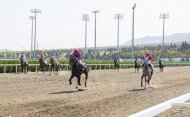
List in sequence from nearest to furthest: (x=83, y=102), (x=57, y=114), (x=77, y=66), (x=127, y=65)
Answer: (x=57, y=114) < (x=83, y=102) < (x=77, y=66) < (x=127, y=65)

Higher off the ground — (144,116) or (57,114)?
(144,116)

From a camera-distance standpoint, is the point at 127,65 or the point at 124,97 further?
the point at 127,65

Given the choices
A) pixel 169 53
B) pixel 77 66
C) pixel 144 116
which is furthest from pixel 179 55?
pixel 144 116

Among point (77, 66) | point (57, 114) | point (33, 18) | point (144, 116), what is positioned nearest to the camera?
point (144, 116)

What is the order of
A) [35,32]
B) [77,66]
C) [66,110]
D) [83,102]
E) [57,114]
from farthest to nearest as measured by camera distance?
[35,32] → [77,66] → [83,102] → [66,110] → [57,114]

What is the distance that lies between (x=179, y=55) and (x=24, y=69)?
143467mm

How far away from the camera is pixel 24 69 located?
32.5 metres

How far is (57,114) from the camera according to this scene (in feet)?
31.9

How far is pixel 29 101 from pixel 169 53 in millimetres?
161035

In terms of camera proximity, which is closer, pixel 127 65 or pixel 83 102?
pixel 83 102

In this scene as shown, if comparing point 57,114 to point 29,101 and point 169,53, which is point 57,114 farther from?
point 169,53

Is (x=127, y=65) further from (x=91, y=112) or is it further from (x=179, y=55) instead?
(x=179, y=55)

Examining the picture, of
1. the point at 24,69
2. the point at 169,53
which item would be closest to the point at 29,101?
the point at 24,69

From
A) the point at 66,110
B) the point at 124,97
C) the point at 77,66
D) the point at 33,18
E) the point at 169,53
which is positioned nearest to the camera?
the point at 66,110
